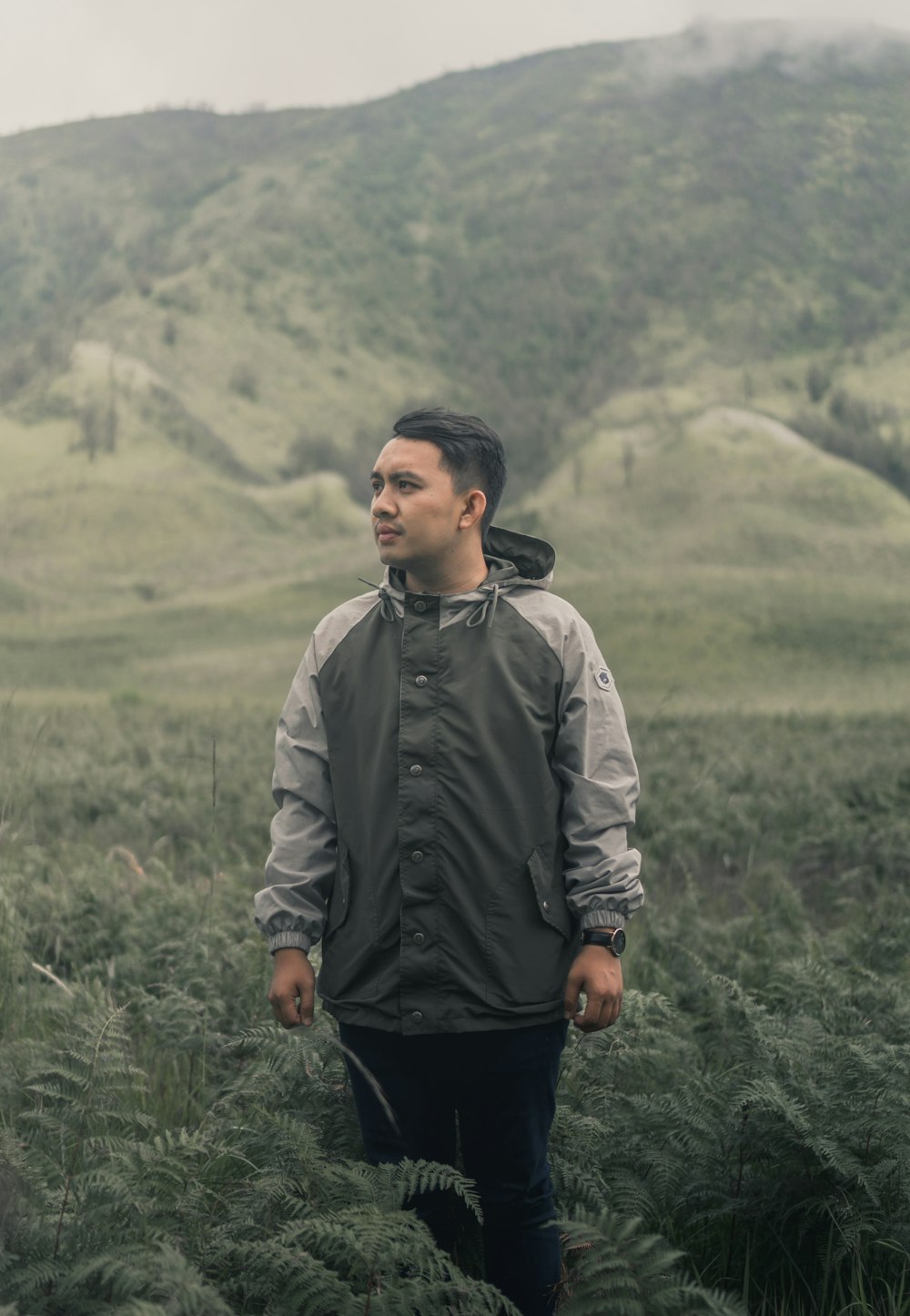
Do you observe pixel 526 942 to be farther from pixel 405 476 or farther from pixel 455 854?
pixel 405 476

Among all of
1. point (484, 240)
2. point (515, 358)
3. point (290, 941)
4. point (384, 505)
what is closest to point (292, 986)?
point (290, 941)

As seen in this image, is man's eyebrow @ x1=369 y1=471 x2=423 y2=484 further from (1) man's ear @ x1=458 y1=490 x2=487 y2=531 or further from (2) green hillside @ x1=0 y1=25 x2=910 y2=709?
(2) green hillside @ x1=0 y1=25 x2=910 y2=709

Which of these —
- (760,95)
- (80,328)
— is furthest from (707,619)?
(760,95)

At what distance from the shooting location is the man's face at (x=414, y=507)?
2.63 metres

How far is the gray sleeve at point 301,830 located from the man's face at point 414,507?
29 cm

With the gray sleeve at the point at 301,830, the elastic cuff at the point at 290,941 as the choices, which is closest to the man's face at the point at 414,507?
the gray sleeve at the point at 301,830

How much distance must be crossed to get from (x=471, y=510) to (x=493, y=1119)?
1.31 m

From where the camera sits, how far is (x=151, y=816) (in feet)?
30.3

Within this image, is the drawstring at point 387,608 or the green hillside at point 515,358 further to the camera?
the green hillside at point 515,358

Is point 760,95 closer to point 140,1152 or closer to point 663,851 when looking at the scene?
point 663,851

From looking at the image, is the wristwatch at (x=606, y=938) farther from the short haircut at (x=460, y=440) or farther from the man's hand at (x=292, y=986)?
the short haircut at (x=460, y=440)

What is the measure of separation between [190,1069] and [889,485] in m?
51.2

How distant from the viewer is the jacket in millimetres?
2430

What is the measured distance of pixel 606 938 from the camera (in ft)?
8.00
